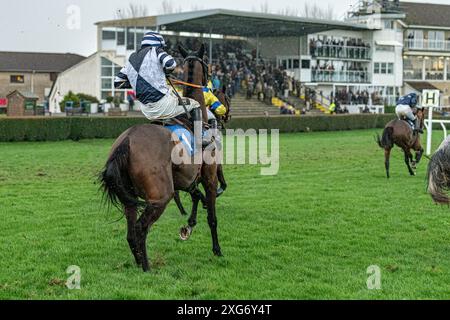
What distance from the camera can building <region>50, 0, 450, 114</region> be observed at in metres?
37.2

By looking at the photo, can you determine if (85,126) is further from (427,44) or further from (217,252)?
(427,44)

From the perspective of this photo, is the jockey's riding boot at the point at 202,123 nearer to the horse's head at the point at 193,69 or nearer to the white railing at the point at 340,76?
the horse's head at the point at 193,69

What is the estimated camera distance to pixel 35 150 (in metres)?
19.6

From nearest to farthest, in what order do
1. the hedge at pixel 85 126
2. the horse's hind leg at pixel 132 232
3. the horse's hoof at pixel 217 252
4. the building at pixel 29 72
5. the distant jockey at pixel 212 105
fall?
the horse's hind leg at pixel 132 232 < the horse's hoof at pixel 217 252 < the distant jockey at pixel 212 105 < the hedge at pixel 85 126 < the building at pixel 29 72

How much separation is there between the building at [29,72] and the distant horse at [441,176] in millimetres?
49371

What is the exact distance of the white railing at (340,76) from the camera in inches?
1793

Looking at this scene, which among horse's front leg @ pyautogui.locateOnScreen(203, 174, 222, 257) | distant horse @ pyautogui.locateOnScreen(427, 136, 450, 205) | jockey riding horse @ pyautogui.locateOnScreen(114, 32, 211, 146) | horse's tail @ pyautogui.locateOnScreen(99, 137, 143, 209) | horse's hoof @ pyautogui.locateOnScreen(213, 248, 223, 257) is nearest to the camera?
horse's tail @ pyautogui.locateOnScreen(99, 137, 143, 209)

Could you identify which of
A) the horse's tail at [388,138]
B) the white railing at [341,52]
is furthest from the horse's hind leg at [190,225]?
the white railing at [341,52]

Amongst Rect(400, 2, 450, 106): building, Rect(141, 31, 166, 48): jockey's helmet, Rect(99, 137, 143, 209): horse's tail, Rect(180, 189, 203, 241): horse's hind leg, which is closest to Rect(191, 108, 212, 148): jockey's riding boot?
Rect(141, 31, 166, 48): jockey's helmet

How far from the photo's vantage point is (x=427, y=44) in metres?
57.6

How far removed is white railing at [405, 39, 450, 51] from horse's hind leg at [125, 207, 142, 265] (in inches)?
2093

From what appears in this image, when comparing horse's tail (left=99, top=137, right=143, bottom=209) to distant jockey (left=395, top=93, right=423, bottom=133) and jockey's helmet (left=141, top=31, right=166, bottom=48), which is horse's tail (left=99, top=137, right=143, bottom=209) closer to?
jockey's helmet (left=141, top=31, right=166, bottom=48)

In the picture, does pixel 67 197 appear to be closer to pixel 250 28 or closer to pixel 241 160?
pixel 241 160

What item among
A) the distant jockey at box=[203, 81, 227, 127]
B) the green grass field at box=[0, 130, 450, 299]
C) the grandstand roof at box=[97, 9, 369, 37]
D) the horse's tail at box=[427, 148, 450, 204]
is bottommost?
the green grass field at box=[0, 130, 450, 299]
